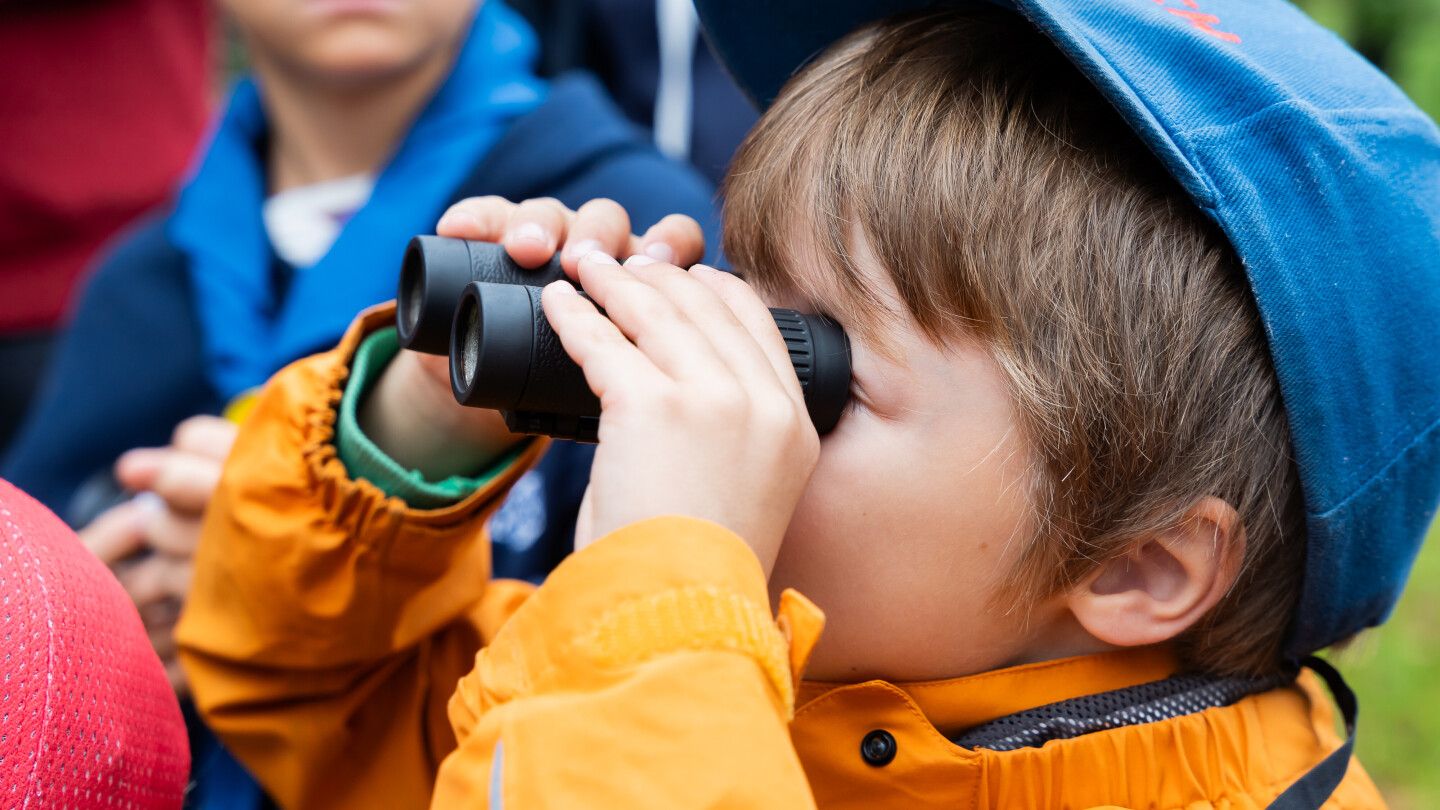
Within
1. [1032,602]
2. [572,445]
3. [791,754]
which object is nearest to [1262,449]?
[1032,602]

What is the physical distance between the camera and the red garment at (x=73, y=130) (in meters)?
2.46

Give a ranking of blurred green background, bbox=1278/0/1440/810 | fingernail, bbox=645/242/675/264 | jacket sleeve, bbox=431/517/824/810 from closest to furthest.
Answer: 1. jacket sleeve, bbox=431/517/824/810
2. fingernail, bbox=645/242/675/264
3. blurred green background, bbox=1278/0/1440/810

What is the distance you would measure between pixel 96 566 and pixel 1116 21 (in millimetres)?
905

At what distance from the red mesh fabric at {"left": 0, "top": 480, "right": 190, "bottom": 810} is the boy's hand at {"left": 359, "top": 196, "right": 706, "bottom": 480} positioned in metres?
0.41

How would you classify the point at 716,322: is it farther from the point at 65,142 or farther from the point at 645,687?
the point at 65,142

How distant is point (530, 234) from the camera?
3.35ft

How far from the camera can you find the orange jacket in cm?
71

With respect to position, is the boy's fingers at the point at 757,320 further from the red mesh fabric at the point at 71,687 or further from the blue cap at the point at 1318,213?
the red mesh fabric at the point at 71,687

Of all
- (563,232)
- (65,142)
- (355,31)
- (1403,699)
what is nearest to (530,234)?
(563,232)

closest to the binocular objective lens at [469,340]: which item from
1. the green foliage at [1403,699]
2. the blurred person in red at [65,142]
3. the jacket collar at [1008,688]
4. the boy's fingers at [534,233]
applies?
the boy's fingers at [534,233]

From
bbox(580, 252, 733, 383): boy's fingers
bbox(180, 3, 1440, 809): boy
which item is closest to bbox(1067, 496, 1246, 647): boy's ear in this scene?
bbox(180, 3, 1440, 809): boy

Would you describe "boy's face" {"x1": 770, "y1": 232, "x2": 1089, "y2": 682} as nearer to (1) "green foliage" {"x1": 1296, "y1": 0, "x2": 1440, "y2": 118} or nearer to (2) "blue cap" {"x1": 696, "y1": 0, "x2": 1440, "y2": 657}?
(2) "blue cap" {"x1": 696, "y1": 0, "x2": 1440, "y2": 657}

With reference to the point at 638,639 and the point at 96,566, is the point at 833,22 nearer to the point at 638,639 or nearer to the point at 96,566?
the point at 638,639

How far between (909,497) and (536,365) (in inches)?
12.8
